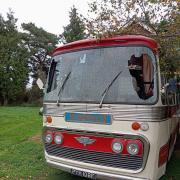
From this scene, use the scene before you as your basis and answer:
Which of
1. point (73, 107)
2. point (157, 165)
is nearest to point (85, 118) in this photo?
point (73, 107)

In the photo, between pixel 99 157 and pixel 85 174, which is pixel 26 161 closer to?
pixel 85 174

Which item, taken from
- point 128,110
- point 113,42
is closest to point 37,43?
point 113,42

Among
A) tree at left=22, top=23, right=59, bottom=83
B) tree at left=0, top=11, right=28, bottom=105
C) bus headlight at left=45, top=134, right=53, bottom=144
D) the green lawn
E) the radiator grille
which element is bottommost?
the green lawn

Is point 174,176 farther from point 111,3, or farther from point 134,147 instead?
point 111,3

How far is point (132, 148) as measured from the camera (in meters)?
5.65

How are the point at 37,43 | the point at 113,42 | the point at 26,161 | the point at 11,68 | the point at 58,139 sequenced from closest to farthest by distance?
the point at 113,42
the point at 58,139
the point at 26,161
the point at 11,68
the point at 37,43

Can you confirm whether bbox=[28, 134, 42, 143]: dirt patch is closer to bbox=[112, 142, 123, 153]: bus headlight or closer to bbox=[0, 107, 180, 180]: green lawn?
bbox=[0, 107, 180, 180]: green lawn

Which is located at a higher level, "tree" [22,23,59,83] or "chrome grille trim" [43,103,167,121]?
"tree" [22,23,59,83]

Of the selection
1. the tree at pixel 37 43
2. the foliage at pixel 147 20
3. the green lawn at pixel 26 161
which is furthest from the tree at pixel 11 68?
the foliage at pixel 147 20

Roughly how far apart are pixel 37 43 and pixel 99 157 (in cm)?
4674

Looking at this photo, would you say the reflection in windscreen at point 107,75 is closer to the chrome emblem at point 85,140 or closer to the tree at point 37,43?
the chrome emblem at point 85,140

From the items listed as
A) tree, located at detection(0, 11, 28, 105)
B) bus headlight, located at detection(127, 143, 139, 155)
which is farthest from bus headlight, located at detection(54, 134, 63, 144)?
tree, located at detection(0, 11, 28, 105)

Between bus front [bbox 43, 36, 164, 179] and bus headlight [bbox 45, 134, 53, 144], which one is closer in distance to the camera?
bus front [bbox 43, 36, 164, 179]

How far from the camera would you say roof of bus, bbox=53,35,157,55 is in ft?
19.7
